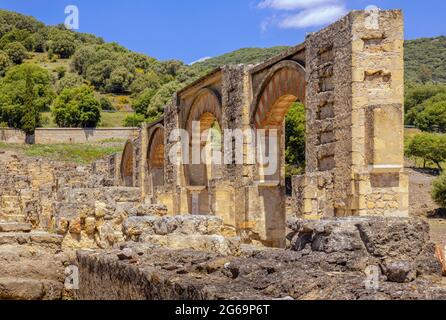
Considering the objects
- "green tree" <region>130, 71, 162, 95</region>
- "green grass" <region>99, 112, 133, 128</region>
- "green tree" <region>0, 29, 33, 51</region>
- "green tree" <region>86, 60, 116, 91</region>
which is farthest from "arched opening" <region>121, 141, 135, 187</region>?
"green tree" <region>0, 29, 33, 51</region>

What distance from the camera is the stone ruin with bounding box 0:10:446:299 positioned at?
4.57m

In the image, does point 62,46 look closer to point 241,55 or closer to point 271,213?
point 241,55

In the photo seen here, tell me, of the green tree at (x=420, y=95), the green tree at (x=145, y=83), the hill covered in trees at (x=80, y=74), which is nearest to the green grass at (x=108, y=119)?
the hill covered in trees at (x=80, y=74)

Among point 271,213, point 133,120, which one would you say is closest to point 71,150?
point 133,120

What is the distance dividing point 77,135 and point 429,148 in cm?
2698

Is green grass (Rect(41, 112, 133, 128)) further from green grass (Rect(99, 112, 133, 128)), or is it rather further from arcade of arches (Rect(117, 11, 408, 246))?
arcade of arches (Rect(117, 11, 408, 246))

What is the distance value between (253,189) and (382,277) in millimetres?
9853

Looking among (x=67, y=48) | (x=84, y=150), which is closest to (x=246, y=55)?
(x=67, y=48)

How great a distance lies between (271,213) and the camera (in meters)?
14.4

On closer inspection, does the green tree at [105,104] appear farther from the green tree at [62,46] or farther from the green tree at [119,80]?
the green tree at [62,46]

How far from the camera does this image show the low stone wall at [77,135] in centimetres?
5359

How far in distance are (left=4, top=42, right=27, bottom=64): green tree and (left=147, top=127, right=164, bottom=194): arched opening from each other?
6578 centimetres

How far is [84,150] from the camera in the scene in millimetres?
49594

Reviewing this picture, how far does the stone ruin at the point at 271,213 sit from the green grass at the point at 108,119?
144ft
